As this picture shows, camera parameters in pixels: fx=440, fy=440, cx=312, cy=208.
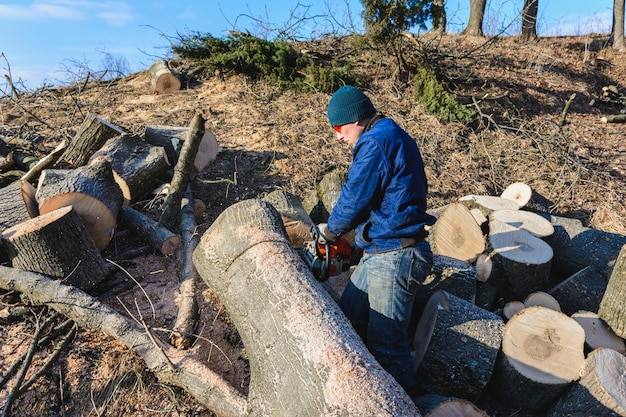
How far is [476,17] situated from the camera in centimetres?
1202

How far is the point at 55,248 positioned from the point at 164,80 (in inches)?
219

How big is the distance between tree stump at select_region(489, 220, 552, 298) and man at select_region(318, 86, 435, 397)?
1.38 metres

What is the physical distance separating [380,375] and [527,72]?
9.47 metres

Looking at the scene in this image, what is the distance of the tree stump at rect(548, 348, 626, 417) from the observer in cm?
273

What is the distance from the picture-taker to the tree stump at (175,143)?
231 inches

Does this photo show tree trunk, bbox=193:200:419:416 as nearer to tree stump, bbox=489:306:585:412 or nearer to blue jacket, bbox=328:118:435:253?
blue jacket, bbox=328:118:435:253

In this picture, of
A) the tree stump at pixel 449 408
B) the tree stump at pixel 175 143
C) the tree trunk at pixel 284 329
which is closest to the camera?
the tree trunk at pixel 284 329

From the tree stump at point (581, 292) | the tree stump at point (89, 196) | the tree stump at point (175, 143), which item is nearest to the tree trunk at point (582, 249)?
the tree stump at point (581, 292)

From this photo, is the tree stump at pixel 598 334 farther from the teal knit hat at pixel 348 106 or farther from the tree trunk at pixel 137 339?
the tree trunk at pixel 137 339

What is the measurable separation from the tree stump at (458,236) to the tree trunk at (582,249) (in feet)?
3.19

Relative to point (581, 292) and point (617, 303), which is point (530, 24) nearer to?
point (581, 292)

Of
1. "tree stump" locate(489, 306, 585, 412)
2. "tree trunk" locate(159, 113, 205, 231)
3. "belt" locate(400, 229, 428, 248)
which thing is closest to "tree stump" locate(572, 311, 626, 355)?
"tree stump" locate(489, 306, 585, 412)

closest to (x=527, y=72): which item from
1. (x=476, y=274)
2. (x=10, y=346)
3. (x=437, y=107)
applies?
(x=437, y=107)

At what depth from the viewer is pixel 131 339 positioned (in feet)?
10.5
